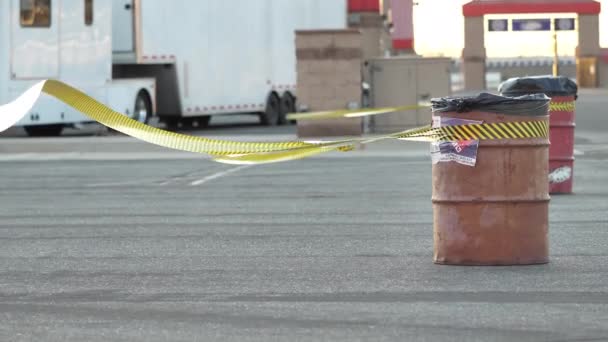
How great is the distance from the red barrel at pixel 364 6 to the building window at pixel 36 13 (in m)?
36.3

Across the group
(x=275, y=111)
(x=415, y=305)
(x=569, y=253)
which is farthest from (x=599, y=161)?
(x=275, y=111)

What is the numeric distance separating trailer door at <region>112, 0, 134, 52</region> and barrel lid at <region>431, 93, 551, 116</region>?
22.8m

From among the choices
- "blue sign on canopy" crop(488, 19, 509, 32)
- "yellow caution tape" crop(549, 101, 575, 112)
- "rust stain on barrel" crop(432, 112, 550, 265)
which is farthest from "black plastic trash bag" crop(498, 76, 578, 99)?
"blue sign on canopy" crop(488, 19, 509, 32)

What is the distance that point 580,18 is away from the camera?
9425cm

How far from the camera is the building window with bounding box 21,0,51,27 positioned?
29484mm

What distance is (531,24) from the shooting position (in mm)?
86000

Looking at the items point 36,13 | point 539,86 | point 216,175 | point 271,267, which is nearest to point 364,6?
point 36,13

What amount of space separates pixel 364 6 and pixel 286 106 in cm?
2824

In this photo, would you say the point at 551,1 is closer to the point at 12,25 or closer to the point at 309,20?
the point at 309,20

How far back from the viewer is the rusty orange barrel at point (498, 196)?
10.3 meters

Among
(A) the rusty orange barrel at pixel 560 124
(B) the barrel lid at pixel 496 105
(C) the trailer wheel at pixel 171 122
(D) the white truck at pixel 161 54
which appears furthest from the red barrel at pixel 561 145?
(C) the trailer wheel at pixel 171 122

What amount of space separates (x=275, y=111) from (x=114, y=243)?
25869mm

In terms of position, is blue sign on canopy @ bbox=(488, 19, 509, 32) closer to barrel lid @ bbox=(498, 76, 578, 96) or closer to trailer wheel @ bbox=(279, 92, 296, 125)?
trailer wheel @ bbox=(279, 92, 296, 125)

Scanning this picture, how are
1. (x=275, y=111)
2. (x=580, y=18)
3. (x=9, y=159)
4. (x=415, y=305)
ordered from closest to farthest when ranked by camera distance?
(x=415, y=305) → (x=9, y=159) → (x=275, y=111) → (x=580, y=18)
